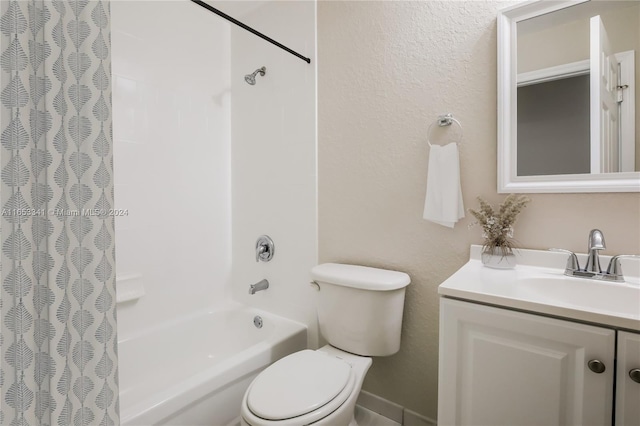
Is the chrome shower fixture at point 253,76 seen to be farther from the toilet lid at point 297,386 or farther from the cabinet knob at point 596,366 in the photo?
the cabinet knob at point 596,366

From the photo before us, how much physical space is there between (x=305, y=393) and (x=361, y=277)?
0.52 m

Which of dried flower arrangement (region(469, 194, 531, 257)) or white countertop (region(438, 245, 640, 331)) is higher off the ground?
dried flower arrangement (region(469, 194, 531, 257))

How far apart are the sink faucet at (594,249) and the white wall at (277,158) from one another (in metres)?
1.18

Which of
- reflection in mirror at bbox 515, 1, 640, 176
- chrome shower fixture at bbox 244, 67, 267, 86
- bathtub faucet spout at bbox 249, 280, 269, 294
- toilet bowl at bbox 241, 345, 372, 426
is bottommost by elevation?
toilet bowl at bbox 241, 345, 372, 426

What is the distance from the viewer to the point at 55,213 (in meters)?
0.43

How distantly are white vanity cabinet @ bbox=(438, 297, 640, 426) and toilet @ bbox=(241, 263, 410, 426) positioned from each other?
1.23 ft

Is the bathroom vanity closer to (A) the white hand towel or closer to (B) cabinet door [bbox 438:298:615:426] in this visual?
(B) cabinet door [bbox 438:298:615:426]

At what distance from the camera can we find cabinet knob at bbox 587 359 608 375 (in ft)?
2.37

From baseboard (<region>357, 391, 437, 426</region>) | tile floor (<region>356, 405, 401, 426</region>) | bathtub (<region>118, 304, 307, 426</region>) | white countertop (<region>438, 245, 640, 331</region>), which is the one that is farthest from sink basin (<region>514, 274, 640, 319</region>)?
bathtub (<region>118, 304, 307, 426</region>)

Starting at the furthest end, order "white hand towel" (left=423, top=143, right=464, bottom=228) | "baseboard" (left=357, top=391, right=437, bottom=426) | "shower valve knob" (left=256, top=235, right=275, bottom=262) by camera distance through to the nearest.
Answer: "shower valve knob" (left=256, top=235, right=275, bottom=262), "baseboard" (left=357, top=391, right=437, bottom=426), "white hand towel" (left=423, top=143, right=464, bottom=228)

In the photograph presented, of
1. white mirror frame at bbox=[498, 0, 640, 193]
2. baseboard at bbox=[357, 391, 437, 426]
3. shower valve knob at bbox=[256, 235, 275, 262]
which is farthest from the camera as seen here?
shower valve knob at bbox=[256, 235, 275, 262]

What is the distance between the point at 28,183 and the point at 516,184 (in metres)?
1.40

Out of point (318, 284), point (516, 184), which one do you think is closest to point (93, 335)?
point (318, 284)

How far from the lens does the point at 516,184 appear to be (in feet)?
3.98
